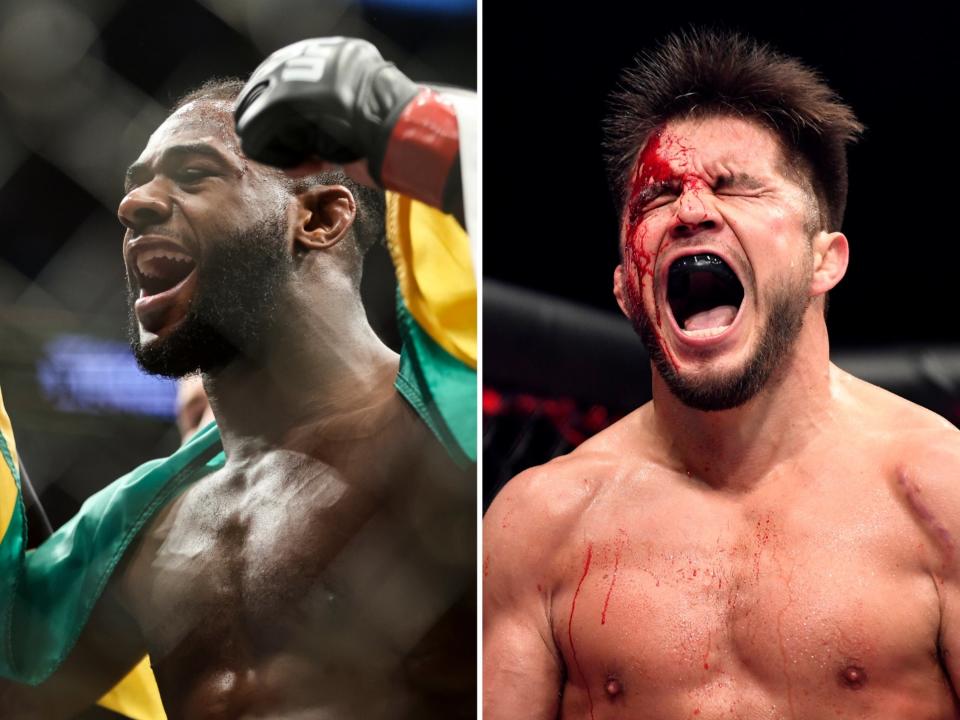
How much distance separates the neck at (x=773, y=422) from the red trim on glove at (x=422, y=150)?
42cm

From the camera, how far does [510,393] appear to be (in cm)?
137

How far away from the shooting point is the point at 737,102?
4.33 feet

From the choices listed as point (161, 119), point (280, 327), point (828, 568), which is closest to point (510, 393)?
point (280, 327)

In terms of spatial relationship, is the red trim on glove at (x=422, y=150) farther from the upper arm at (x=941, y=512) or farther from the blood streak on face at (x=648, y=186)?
the upper arm at (x=941, y=512)

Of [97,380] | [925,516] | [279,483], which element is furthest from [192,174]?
[925,516]

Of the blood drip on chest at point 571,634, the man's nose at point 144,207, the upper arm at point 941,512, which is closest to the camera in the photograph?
the upper arm at point 941,512

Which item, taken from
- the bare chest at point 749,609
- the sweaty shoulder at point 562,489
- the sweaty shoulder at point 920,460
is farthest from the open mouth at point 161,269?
the sweaty shoulder at point 920,460

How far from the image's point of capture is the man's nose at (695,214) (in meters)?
1.28

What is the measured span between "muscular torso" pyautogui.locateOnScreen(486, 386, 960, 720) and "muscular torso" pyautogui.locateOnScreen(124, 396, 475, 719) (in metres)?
0.12

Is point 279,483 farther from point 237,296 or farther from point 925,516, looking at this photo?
point 925,516

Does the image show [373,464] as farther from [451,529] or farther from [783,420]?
[783,420]

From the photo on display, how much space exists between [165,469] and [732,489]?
71cm

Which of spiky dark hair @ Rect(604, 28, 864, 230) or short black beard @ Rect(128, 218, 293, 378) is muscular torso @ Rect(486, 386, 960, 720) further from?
short black beard @ Rect(128, 218, 293, 378)

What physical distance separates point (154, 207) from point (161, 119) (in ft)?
0.39
